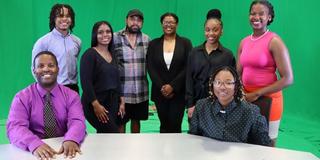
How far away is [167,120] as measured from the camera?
3545 mm

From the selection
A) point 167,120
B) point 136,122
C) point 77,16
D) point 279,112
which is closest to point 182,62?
point 167,120

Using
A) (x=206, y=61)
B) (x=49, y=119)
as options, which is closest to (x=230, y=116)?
(x=206, y=61)

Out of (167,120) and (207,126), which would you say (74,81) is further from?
(207,126)

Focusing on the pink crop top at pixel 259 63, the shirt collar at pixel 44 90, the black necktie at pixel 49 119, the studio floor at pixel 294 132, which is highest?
the pink crop top at pixel 259 63

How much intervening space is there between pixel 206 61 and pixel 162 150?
1088 mm

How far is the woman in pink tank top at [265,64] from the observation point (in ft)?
8.86

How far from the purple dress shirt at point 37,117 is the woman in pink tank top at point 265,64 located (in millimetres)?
1237

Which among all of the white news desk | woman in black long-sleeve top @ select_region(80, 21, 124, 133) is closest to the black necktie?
the white news desk

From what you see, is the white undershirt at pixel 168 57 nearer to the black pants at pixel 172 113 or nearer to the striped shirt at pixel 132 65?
the striped shirt at pixel 132 65

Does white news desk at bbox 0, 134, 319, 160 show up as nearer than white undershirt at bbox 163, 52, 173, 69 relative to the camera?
Yes

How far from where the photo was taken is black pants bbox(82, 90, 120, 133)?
10.4 ft

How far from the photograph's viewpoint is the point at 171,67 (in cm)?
347

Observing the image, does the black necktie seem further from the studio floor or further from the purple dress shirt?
the studio floor

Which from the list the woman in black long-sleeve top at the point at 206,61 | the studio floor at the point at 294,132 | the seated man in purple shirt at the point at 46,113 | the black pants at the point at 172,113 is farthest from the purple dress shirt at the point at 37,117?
the studio floor at the point at 294,132
